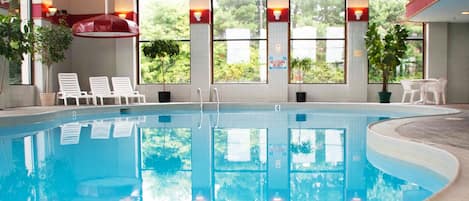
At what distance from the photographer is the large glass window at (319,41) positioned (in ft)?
46.8

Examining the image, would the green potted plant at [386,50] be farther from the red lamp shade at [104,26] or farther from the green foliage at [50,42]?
the green foliage at [50,42]

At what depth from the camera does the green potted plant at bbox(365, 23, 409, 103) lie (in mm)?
13094

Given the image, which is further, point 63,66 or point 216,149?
point 63,66

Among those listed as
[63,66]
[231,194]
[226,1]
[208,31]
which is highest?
[226,1]

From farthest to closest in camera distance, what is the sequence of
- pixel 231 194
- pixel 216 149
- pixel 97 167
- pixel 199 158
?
pixel 216 149
pixel 199 158
pixel 97 167
pixel 231 194

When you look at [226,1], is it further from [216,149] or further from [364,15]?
[216,149]

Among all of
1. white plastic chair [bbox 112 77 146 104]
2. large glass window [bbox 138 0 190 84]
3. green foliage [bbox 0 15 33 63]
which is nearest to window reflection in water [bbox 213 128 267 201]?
green foliage [bbox 0 15 33 63]

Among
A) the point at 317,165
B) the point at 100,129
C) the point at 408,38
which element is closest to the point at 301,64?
the point at 408,38

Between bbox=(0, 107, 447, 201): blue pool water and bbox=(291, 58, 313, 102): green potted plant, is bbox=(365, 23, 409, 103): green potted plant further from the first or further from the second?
bbox=(0, 107, 447, 201): blue pool water

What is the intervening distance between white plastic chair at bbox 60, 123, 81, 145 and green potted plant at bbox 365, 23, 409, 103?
7.93 m

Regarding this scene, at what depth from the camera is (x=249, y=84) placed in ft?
47.2

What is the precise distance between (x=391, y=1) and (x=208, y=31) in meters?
5.29

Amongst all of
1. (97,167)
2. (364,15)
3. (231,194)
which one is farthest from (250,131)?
(364,15)

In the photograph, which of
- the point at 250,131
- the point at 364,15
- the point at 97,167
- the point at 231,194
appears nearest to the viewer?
the point at 231,194
